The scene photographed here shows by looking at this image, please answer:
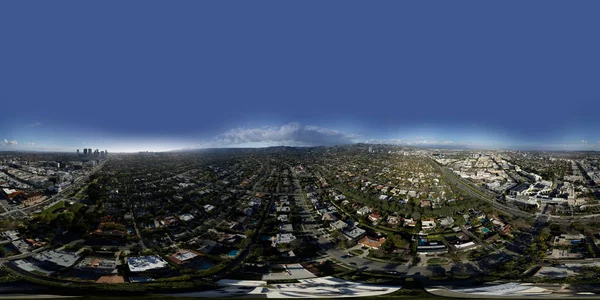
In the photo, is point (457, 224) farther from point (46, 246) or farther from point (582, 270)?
point (46, 246)

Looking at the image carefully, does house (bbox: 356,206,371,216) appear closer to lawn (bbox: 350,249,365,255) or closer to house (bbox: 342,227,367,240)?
house (bbox: 342,227,367,240)

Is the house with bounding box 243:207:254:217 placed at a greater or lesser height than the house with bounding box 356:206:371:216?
greater

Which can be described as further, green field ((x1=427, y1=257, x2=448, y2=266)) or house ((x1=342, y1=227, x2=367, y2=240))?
house ((x1=342, y1=227, x2=367, y2=240))

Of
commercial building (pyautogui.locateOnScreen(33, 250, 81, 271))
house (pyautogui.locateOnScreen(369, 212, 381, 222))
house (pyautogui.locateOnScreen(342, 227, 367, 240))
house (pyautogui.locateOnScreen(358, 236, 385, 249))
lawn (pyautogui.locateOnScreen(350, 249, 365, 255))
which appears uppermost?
house (pyautogui.locateOnScreen(369, 212, 381, 222))

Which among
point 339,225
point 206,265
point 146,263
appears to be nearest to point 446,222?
point 339,225

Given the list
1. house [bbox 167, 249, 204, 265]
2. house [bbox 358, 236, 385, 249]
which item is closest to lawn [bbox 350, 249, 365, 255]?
house [bbox 358, 236, 385, 249]

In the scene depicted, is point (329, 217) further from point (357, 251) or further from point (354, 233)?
point (357, 251)

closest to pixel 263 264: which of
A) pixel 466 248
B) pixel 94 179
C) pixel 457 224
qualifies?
pixel 466 248

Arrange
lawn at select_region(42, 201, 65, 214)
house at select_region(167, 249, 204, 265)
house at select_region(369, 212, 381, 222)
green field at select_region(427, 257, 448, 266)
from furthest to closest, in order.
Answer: house at select_region(369, 212, 381, 222)
lawn at select_region(42, 201, 65, 214)
green field at select_region(427, 257, 448, 266)
house at select_region(167, 249, 204, 265)

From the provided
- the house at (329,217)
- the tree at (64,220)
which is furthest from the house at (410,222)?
the tree at (64,220)
